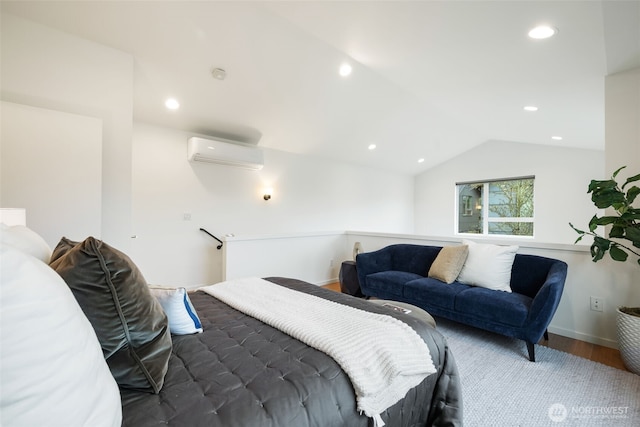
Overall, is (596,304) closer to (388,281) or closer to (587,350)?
(587,350)

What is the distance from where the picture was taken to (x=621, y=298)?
239cm

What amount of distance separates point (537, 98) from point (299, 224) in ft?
12.3

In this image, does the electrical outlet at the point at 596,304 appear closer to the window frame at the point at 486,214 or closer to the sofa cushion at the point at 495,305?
the sofa cushion at the point at 495,305

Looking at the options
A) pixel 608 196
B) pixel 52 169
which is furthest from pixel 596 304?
pixel 52 169

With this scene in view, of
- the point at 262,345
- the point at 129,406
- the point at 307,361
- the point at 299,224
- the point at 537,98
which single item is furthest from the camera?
the point at 299,224

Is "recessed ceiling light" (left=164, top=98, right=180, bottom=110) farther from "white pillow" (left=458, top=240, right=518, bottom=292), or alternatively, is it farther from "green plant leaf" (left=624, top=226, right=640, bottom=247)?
"green plant leaf" (left=624, top=226, right=640, bottom=247)

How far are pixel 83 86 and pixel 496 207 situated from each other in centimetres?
693

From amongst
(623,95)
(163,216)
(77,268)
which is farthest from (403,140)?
(77,268)

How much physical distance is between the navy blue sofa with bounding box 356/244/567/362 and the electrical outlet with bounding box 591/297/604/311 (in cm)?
42

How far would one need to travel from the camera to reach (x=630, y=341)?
2.03m

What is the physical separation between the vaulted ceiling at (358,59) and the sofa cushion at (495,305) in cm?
190

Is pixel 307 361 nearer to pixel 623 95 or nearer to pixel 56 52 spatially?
pixel 56 52

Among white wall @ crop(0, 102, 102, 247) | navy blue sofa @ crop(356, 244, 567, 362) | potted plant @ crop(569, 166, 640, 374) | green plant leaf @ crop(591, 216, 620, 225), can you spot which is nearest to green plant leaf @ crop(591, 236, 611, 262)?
potted plant @ crop(569, 166, 640, 374)

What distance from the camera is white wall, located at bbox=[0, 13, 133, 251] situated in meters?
2.11
